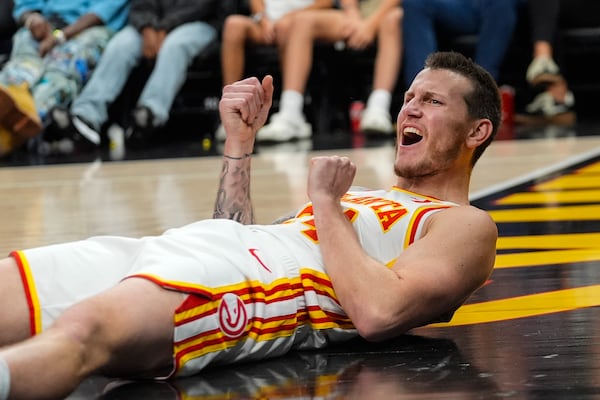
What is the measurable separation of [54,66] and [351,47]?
6.43 ft

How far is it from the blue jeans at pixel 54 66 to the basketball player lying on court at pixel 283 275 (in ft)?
18.5

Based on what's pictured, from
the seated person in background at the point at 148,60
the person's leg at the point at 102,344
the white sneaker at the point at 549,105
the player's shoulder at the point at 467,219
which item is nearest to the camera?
the person's leg at the point at 102,344

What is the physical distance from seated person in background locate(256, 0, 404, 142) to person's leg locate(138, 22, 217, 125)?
65 centimetres

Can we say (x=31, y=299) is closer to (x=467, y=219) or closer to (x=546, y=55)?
(x=467, y=219)

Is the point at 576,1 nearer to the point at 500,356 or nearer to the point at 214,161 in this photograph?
the point at 214,161

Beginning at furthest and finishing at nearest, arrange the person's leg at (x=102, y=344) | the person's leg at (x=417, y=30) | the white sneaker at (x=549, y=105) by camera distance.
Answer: the white sneaker at (x=549, y=105) → the person's leg at (x=417, y=30) → the person's leg at (x=102, y=344)

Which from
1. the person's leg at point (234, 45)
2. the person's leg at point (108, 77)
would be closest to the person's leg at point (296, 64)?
the person's leg at point (234, 45)

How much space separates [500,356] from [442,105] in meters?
0.60

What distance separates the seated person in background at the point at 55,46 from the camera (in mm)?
7957

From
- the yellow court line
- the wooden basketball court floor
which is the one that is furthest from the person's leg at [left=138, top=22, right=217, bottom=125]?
the yellow court line

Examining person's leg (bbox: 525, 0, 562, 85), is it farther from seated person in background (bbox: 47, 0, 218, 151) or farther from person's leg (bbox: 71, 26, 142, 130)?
person's leg (bbox: 71, 26, 142, 130)

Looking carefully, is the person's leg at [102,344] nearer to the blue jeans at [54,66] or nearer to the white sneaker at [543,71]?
the blue jeans at [54,66]

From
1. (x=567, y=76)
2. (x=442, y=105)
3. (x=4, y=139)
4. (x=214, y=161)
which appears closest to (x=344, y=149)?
(x=214, y=161)

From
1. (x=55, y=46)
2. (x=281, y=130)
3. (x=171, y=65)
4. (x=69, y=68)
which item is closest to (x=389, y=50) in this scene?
(x=281, y=130)
